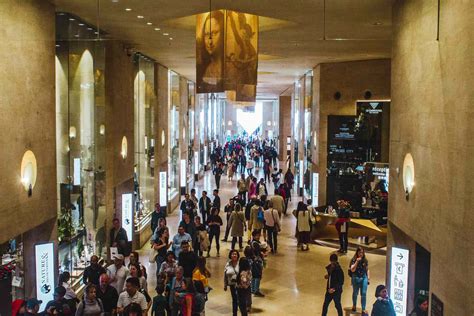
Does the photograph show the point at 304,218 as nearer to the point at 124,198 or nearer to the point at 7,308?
the point at 124,198

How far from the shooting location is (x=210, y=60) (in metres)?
10.3

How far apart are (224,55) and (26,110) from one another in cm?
318

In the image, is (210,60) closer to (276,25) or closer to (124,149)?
(276,25)

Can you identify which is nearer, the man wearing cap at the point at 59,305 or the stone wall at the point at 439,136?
the stone wall at the point at 439,136

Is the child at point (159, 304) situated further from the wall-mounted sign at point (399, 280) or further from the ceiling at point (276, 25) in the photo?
the ceiling at point (276, 25)

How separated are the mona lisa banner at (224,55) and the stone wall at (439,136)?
2476mm

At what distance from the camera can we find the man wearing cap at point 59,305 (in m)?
8.22

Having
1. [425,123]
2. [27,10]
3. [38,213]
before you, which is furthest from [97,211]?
[425,123]

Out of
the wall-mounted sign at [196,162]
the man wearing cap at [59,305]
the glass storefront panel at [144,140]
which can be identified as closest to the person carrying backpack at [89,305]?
the man wearing cap at [59,305]

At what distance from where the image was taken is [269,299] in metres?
12.7

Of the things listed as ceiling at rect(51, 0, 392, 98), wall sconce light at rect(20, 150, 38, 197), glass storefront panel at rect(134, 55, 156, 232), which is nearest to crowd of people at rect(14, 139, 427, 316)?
wall sconce light at rect(20, 150, 38, 197)

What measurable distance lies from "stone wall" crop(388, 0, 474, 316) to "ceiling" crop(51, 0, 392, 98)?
55.8 inches

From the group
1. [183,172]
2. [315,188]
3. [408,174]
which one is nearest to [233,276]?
[408,174]

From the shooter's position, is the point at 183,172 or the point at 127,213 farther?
the point at 183,172
